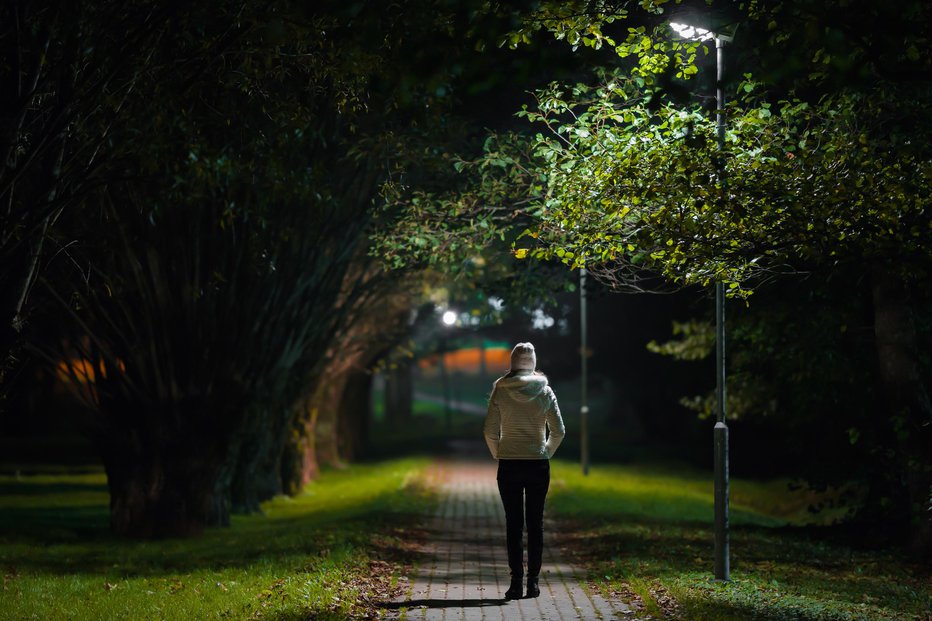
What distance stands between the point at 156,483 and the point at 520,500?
324 inches

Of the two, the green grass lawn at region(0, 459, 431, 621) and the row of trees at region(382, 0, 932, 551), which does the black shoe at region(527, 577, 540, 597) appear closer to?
the green grass lawn at region(0, 459, 431, 621)

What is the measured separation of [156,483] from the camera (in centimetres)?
A: 1658

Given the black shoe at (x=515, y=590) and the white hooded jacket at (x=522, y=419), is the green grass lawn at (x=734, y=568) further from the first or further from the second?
the white hooded jacket at (x=522, y=419)

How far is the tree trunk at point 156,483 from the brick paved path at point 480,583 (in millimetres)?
3491

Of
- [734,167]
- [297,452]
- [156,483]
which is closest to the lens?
[734,167]

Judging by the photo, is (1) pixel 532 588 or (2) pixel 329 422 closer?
(1) pixel 532 588

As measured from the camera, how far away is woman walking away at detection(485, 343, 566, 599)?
9891mm

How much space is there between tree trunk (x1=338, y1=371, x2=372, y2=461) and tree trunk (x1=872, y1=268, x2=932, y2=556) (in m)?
20.7

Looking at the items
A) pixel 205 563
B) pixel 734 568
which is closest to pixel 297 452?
pixel 205 563

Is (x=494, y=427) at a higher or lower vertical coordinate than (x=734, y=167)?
lower

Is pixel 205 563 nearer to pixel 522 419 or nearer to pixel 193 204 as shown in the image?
pixel 193 204

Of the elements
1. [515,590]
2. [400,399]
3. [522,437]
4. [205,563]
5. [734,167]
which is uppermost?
[734,167]

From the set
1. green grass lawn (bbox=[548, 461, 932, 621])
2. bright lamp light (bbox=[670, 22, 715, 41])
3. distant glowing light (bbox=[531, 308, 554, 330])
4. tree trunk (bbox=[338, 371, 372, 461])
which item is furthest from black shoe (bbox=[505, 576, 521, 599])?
distant glowing light (bbox=[531, 308, 554, 330])

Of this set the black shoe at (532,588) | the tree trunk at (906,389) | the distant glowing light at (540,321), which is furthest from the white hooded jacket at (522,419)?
the distant glowing light at (540,321)
